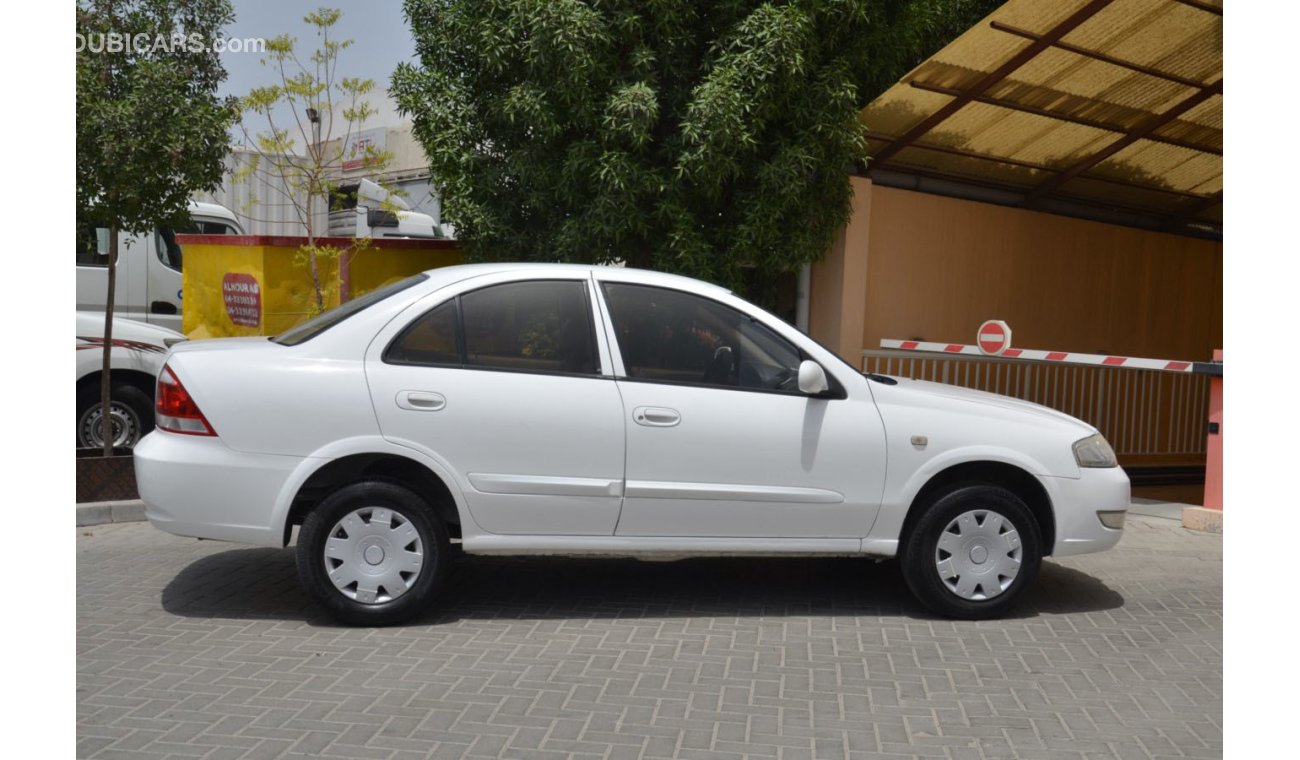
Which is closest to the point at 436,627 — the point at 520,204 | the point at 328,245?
the point at 520,204

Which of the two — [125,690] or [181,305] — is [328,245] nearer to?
[181,305]

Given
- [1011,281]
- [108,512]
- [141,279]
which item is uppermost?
[1011,281]

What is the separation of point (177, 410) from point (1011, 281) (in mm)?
9274

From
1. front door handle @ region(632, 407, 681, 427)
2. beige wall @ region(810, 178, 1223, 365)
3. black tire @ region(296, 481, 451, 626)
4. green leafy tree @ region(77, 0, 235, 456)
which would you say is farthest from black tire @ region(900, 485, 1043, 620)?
green leafy tree @ region(77, 0, 235, 456)

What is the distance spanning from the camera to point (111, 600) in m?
6.23

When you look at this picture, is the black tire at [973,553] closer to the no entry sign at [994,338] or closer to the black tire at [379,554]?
the black tire at [379,554]

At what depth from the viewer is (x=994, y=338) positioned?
10.0 meters

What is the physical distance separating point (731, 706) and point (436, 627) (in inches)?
67.1

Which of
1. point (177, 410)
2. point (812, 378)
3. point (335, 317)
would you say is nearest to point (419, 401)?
point (335, 317)

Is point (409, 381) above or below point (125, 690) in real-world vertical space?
above

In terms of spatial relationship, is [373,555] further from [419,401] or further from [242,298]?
[242,298]

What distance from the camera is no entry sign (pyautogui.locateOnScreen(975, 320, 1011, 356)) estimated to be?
9.98m

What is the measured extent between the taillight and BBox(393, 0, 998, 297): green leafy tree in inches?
166

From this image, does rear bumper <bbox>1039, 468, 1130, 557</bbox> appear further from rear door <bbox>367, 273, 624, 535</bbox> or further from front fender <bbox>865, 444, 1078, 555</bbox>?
rear door <bbox>367, 273, 624, 535</bbox>
